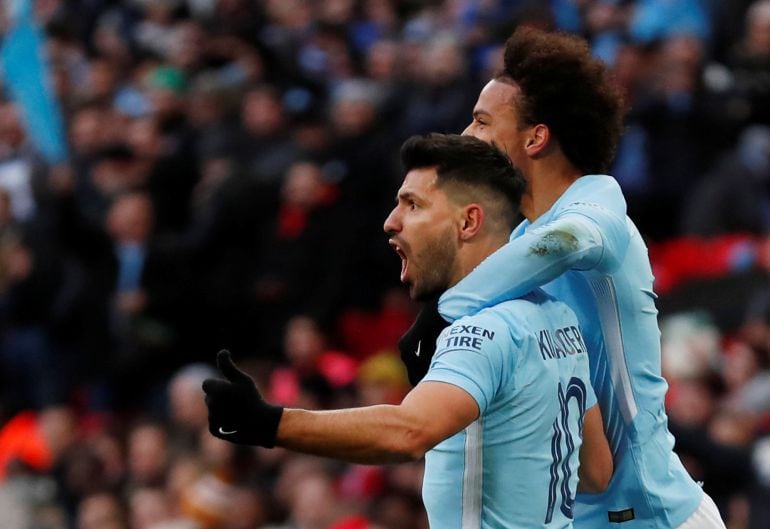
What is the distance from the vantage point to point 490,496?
11.5ft

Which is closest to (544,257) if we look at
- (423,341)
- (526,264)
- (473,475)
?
(526,264)

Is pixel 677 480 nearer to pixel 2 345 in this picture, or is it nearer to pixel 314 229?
pixel 314 229

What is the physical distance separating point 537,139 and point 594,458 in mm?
861

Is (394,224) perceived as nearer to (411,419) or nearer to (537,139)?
(411,419)

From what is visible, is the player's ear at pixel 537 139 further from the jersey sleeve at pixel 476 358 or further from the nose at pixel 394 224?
the jersey sleeve at pixel 476 358

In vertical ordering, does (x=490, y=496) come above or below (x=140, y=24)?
below

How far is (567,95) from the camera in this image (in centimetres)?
431

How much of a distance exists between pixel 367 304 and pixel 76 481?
1.97 m

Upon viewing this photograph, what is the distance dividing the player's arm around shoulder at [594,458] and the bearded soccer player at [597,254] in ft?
0.15

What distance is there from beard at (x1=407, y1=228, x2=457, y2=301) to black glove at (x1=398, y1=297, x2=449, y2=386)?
9cm

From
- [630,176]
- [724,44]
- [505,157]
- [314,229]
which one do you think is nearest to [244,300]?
[314,229]

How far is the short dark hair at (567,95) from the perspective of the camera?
4.29 meters

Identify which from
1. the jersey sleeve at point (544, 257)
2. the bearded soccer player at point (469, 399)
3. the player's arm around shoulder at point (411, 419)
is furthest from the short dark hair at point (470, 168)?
the player's arm around shoulder at point (411, 419)

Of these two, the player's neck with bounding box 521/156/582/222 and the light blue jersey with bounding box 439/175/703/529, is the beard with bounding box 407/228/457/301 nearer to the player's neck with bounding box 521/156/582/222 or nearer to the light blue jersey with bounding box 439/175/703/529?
the light blue jersey with bounding box 439/175/703/529
